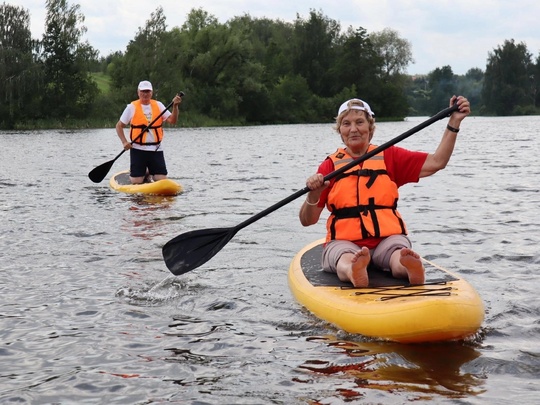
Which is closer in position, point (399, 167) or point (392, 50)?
point (399, 167)

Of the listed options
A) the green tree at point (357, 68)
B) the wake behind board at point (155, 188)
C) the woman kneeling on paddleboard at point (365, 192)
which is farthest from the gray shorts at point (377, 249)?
the green tree at point (357, 68)

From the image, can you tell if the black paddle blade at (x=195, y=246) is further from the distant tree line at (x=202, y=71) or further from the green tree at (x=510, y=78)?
the green tree at (x=510, y=78)

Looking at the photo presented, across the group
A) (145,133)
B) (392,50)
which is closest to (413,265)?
(145,133)

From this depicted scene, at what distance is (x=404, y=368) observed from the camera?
154 inches

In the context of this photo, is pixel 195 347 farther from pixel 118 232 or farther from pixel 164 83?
pixel 164 83

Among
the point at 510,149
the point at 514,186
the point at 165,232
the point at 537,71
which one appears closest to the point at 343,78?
the point at 537,71

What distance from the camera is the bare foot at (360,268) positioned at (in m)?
4.55

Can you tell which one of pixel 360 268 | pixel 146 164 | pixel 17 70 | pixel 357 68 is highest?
pixel 357 68

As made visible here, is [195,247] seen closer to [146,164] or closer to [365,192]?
[365,192]

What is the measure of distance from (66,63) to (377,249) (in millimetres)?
48430

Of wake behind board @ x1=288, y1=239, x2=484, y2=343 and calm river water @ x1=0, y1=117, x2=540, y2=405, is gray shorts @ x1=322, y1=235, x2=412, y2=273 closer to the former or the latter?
wake behind board @ x1=288, y1=239, x2=484, y2=343

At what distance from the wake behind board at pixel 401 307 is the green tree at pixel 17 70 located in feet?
145

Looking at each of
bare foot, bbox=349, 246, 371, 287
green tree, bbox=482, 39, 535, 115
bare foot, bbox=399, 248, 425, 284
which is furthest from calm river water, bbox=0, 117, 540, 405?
green tree, bbox=482, 39, 535, 115

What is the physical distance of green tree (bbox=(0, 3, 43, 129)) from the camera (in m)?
45.9
